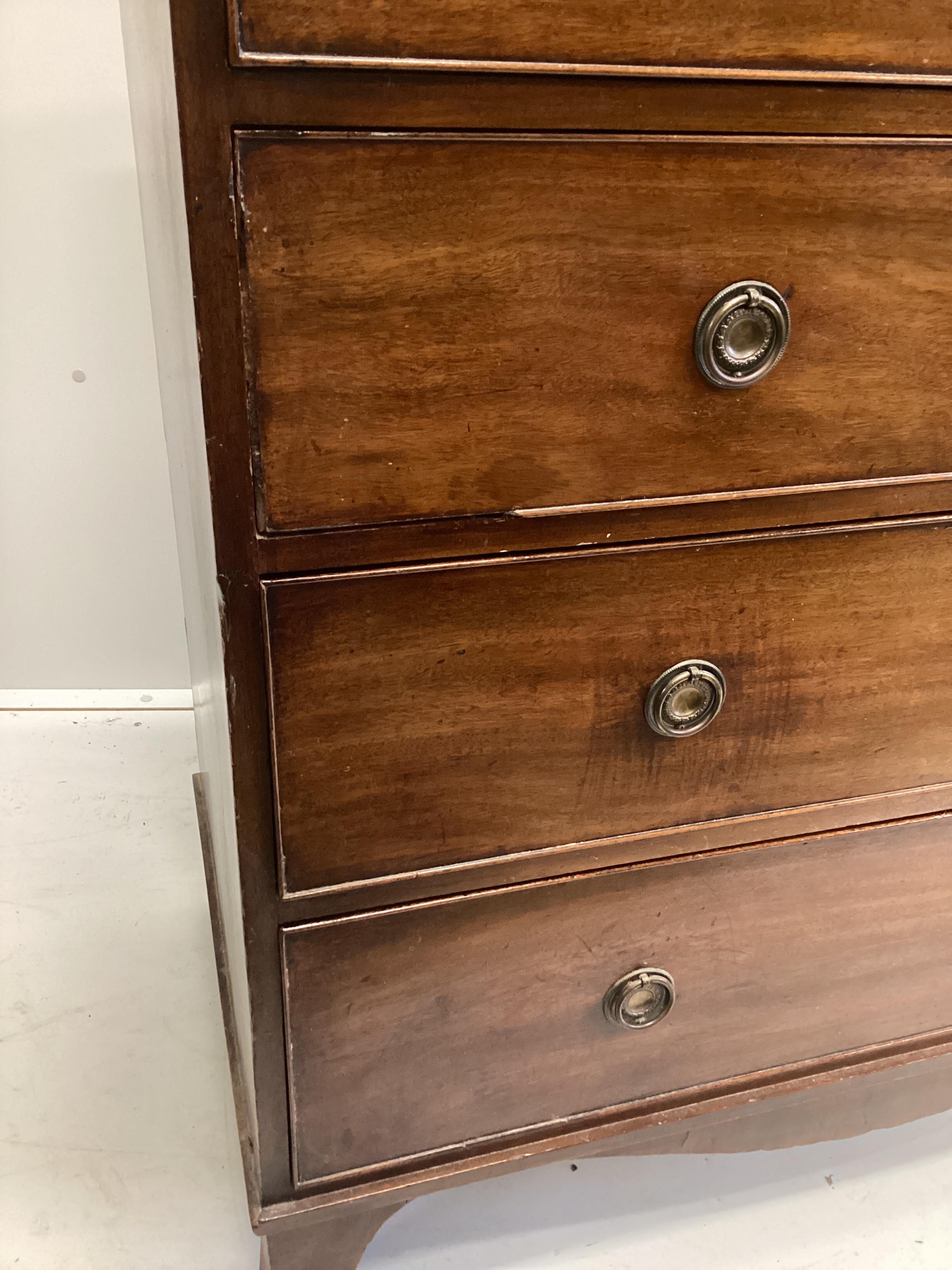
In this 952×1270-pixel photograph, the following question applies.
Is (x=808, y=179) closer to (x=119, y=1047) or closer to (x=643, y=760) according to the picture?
(x=643, y=760)

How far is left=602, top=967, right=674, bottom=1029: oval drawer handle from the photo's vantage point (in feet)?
2.53

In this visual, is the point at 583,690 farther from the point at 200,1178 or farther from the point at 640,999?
the point at 200,1178

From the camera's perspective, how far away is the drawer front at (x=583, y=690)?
604 millimetres

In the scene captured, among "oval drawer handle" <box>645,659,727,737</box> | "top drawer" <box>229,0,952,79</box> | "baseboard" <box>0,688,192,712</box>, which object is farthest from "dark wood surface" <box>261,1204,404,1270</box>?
"baseboard" <box>0,688,192,712</box>

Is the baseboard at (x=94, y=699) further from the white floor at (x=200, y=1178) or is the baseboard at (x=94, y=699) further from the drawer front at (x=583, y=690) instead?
the drawer front at (x=583, y=690)

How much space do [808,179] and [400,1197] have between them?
772 mm

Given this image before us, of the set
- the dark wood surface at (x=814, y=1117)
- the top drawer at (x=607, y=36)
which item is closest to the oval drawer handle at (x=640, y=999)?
the dark wood surface at (x=814, y=1117)

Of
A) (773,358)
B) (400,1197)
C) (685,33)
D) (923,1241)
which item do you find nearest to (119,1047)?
(400,1197)

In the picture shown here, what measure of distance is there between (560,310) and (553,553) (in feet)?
0.47

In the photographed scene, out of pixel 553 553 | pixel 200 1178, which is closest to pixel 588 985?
pixel 553 553

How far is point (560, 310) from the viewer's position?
0.55 metres

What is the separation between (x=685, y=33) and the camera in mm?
504

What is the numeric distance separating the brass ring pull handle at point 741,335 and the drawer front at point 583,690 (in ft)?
0.37

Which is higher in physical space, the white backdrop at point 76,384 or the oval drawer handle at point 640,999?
the white backdrop at point 76,384
